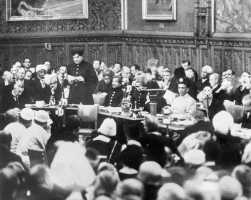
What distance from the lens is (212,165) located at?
6398 mm

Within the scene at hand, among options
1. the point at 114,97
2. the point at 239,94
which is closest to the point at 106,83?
the point at 114,97

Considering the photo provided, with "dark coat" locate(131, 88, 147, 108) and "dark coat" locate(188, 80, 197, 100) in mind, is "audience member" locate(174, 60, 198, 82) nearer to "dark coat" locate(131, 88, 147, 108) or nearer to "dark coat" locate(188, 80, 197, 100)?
"dark coat" locate(188, 80, 197, 100)

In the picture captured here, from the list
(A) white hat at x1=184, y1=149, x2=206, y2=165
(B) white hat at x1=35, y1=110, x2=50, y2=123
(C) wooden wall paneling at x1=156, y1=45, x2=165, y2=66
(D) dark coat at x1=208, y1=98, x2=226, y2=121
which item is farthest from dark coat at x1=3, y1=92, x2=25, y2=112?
(C) wooden wall paneling at x1=156, y1=45, x2=165, y2=66

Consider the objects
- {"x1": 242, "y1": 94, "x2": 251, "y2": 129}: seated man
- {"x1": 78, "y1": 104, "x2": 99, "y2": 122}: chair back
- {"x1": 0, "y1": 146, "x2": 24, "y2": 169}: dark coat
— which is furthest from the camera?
{"x1": 78, "y1": 104, "x2": 99, "y2": 122}: chair back

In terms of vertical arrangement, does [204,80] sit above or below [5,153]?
above

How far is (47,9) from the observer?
1783 cm

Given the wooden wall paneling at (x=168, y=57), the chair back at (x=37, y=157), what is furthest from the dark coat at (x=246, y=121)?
the wooden wall paneling at (x=168, y=57)

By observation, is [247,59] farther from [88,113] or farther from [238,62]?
[88,113]

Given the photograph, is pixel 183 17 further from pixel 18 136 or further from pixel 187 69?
pixel 18 136

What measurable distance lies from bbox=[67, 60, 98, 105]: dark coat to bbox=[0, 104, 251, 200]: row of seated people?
14.3 ft

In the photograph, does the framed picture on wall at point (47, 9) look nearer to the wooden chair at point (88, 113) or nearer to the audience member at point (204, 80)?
the audience member at point (204, 80)

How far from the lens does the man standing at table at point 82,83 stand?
1215cm

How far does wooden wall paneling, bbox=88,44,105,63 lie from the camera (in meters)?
18.0

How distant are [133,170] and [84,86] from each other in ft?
20.2
